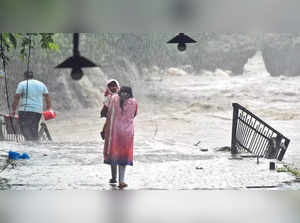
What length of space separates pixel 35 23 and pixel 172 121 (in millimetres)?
5890

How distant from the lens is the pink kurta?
6.32 meters

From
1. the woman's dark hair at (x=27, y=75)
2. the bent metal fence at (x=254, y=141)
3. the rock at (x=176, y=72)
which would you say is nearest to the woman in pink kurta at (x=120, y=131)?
the woman's dark hair at (x=27, y=75)

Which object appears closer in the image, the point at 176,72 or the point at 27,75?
the point at 27,75

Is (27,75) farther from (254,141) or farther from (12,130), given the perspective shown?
(254,141)

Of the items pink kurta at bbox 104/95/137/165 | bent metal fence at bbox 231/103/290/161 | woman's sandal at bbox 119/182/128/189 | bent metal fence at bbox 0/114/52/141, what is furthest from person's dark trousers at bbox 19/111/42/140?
bent metal fence at bbox 231/103/290/161

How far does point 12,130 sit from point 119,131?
271cm

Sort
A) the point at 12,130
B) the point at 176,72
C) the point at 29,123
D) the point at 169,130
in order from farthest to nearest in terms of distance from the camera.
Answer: the point at 176,72 → the point at 169,130 → the point at 12,130 → the point at 29,123

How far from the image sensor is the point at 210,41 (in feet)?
34.9

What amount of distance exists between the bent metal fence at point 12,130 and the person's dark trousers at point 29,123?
8 centimetres

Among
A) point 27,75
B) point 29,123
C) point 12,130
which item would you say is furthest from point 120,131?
point 12,130

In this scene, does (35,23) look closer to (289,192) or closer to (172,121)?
(289,192)

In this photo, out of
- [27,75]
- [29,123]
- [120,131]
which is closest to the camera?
[120,131]

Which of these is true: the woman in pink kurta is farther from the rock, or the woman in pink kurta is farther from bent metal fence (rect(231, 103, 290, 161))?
the rock

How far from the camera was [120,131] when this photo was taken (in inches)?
253
